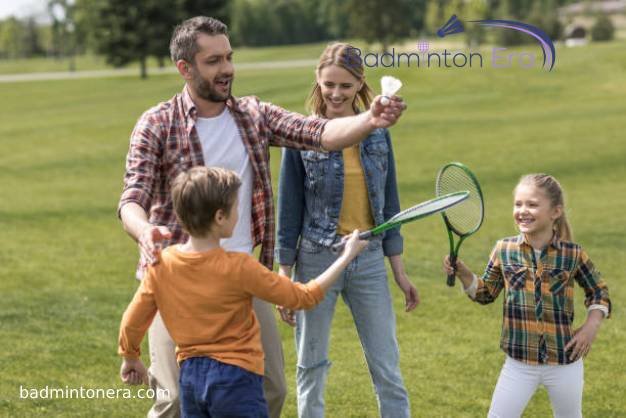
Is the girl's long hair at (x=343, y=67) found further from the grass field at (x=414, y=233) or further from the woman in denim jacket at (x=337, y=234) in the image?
the grass field at (x=414, y=233)

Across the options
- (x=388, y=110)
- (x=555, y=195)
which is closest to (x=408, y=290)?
(x=555, y=195)

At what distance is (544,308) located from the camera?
Answer: 525cm

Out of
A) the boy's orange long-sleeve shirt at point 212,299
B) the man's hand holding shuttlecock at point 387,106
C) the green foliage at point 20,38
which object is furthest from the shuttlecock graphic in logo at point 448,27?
the green foliage at point 20,38

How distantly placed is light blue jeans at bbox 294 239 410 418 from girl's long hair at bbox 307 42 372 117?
800 millimetres

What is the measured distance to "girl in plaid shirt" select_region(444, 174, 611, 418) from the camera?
5.21 metres

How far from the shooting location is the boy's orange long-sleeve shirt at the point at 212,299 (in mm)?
4281

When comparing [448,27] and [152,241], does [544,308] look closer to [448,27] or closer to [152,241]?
[152,241]

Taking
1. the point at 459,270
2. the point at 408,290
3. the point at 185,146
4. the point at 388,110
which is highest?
the point at 388,110

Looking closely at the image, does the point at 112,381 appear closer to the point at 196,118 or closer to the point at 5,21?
the point at 196,118

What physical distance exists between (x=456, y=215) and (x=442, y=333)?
154 inches

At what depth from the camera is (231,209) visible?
14.0 feet

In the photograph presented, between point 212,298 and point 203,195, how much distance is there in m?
0.48

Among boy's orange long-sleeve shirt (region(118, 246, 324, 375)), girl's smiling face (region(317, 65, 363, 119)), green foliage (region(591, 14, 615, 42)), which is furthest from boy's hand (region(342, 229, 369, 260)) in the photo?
green foliage (region(591, 14, 615, 42))

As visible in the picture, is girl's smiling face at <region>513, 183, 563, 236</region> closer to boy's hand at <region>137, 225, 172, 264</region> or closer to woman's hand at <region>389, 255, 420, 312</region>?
woman's hand at <region>389, 255, 420, 312</region>
